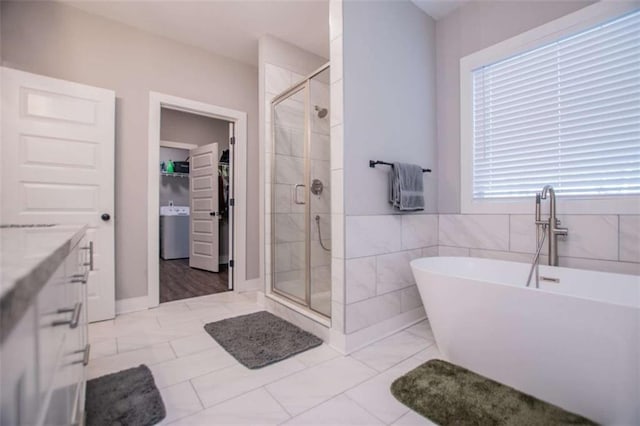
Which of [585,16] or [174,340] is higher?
[585,16]

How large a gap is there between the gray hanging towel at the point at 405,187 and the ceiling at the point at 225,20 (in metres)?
1.61

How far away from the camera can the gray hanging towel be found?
86.4 inches

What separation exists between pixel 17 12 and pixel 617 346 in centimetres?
428

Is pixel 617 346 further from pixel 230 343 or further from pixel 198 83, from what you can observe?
pixel 198 83

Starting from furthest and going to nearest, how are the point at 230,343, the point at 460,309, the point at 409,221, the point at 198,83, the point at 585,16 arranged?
the point at 198,83
the point at 409,221
the point at 230,343
the point at 585,16
the point at 460,309

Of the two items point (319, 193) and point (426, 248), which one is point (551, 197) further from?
point (319, 193)

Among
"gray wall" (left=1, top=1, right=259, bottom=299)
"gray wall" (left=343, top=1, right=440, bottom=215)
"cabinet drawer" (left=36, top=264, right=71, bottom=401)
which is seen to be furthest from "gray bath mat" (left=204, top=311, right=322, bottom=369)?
"cabinet drawer" (left=36, top=264, right=71, bottom=401)

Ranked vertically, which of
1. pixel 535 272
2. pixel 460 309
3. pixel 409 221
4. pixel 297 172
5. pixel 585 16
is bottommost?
pixel 460 309

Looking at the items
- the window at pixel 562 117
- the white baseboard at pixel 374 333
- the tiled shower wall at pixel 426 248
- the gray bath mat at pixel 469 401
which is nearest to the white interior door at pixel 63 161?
the white baseboard at pixel 374 333

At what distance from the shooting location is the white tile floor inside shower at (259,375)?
1.37 meters

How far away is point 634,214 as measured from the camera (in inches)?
69.8

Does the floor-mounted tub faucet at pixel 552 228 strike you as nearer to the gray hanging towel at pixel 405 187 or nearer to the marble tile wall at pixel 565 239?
the marble tile wall at pixel 565 239

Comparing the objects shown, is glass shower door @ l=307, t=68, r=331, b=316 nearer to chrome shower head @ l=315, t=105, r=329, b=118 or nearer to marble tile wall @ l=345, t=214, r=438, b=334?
chrome shower head @ l=315, t=105, r=329, b=118

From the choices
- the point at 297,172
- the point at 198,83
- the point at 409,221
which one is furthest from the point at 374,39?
the point at 198,83
